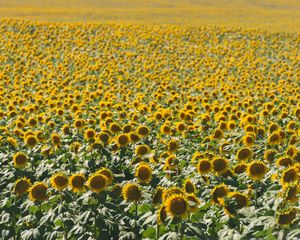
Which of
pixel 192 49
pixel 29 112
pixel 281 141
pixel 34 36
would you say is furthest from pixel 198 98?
pixel 34 36

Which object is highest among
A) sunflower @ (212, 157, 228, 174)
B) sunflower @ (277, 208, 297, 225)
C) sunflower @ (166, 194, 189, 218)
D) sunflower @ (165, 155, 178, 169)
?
sunflower @ (277, 208, 297, 225)

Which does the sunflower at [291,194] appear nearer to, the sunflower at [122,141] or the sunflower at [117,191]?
the sunflower at [117,191]

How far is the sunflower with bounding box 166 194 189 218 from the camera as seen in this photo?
4848 mm

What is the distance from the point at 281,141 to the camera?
7980 mm

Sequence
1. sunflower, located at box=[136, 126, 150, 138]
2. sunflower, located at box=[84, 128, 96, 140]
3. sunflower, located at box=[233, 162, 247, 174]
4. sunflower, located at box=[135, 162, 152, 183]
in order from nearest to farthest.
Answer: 1. sunflower, located at box=[135, 162, 152, 183]
2. sunflower, located at box=[233, 162, 247, 174]
3. sunflower, located at box=[84, 128, 96, 140]
4. sunflower, located at box=[136, 126, 150, 138]

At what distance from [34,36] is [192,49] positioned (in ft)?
32.9

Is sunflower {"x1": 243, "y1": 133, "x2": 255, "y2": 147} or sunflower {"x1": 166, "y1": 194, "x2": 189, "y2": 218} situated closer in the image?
sunflower {"x1": 166, "y1": 194, "x2": 189, "y2": 218}

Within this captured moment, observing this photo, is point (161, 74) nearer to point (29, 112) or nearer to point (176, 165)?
point (29, 112)

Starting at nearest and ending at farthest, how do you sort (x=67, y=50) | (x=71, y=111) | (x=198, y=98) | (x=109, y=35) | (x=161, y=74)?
(x=71, y=111)
(x=198, y=98)
(x=161, y=74)
(x=67, y=50)
(x=109, y=35)

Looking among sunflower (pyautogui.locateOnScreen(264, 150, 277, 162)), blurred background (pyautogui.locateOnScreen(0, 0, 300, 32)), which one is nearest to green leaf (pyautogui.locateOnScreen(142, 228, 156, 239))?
sunflower (pyautogui.locateOnScreen(264, 150, 277, 162))

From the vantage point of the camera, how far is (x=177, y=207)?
486 cm

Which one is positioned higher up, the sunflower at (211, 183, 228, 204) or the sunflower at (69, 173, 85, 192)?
the sunflower at (211, 183, 228, 204)

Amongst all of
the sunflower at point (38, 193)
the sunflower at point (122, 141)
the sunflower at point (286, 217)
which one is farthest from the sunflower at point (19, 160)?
the sunflower at point (286, 217)

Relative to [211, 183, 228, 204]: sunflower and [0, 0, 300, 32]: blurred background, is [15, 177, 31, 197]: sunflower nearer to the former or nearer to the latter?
[211, 183, 228, 204]: sunflower
